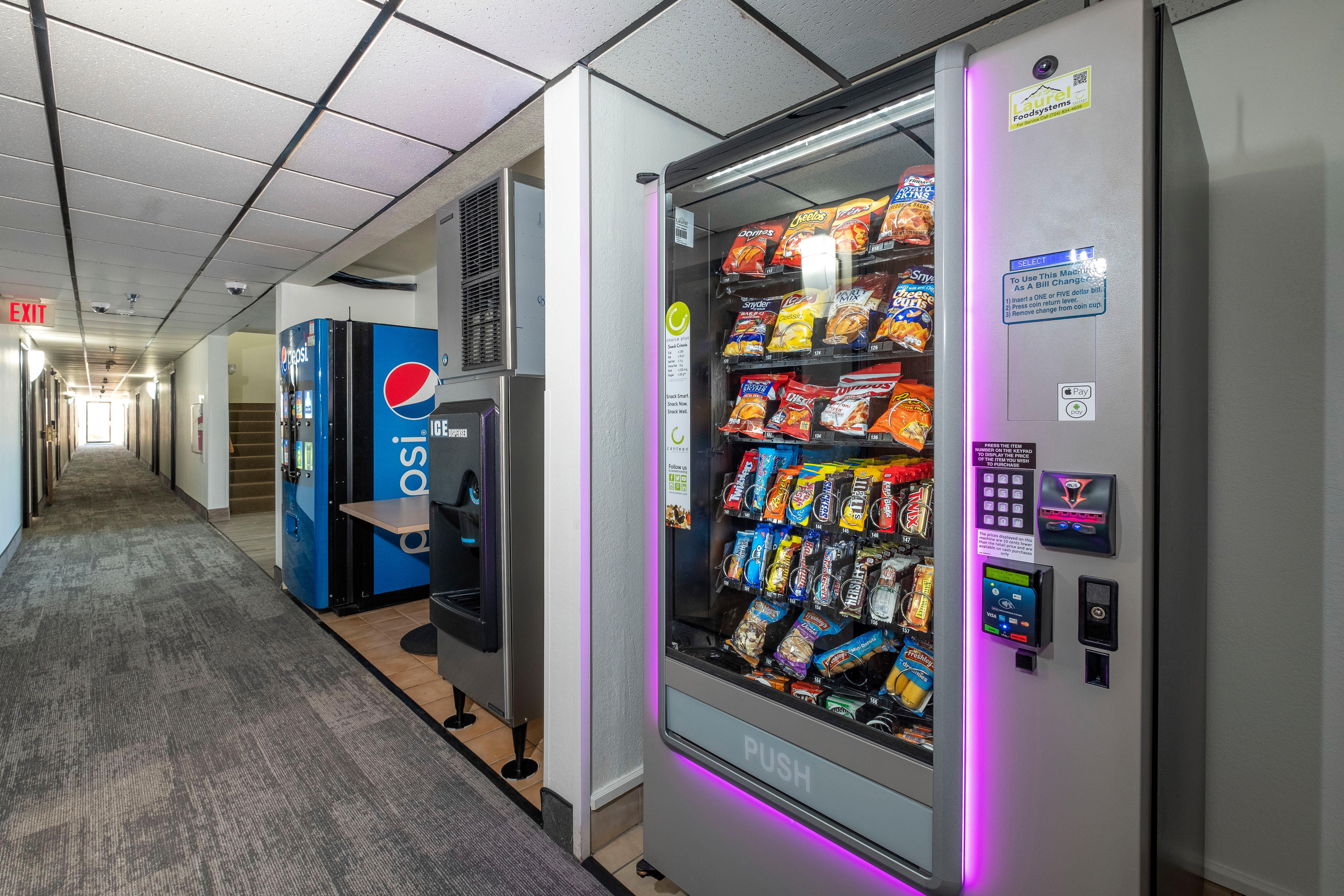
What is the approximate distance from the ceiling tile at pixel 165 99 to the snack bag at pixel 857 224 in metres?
2.02

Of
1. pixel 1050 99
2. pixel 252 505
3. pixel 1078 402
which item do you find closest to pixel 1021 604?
pixel 1078 402

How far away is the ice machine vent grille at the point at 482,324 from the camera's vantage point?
241cm

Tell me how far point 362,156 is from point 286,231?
1.37 meters

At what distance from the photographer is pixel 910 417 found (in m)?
1.38

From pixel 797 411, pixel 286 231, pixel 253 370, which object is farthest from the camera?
pixel 253 370

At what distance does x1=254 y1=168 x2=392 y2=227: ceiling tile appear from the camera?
2971mm

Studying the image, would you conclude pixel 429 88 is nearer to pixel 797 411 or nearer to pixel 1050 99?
pixel 797 411

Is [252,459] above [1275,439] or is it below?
below

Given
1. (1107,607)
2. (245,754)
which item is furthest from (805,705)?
(245,754)

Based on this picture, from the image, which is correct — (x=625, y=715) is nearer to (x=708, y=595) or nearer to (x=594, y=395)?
(x=708, y=595)

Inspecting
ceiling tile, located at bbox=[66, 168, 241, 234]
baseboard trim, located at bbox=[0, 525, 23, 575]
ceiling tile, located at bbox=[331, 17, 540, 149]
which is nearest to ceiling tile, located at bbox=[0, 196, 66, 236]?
ceiling tile, located at bbox=[66, 168, 241, 234]

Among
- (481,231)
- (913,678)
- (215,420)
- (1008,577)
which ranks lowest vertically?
(913,678)

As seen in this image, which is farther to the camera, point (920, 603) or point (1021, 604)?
point (920, 603)

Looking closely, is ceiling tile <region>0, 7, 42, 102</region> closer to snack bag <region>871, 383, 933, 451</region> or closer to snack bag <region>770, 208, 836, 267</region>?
snack bag <region>770, 208, 836, 267</region>
